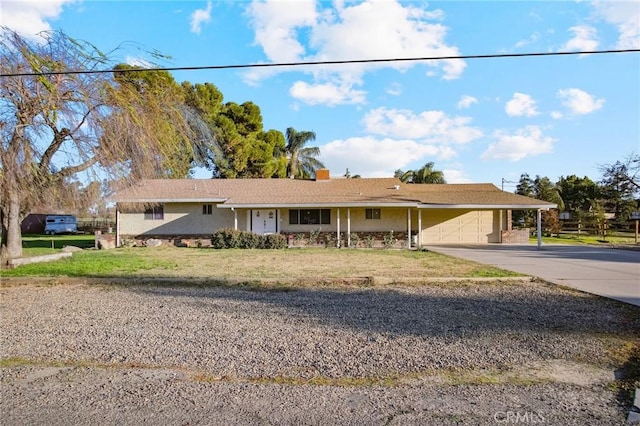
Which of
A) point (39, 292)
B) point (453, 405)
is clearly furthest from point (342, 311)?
point (39, 292)

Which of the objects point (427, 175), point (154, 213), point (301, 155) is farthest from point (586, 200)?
point (154, 213)

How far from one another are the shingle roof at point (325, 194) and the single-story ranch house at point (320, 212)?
5 centimetres

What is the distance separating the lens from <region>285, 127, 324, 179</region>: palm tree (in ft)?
122

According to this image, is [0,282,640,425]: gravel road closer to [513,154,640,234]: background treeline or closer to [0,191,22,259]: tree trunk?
[0,191,22,259]: tree trunk

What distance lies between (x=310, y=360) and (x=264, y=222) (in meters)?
19.9

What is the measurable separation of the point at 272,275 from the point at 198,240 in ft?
45.7

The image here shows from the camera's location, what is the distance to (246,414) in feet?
10.5

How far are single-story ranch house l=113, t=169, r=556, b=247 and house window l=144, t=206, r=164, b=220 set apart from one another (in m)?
0.05

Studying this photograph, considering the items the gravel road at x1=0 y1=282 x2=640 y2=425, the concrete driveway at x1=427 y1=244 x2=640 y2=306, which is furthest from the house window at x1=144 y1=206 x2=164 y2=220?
the concrete driveway at x1=427 y1=244 x2=640 y2=306

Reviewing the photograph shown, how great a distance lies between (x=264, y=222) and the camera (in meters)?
24.1

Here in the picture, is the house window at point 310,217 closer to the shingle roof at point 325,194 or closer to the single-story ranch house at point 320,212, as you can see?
the single-story ranch house at point 320,212

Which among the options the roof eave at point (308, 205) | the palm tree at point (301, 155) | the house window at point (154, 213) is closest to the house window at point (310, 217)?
the roof eave at point (308, 205)

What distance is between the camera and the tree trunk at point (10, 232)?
41.2 ft

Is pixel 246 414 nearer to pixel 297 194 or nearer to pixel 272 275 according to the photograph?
pixel 272 275
